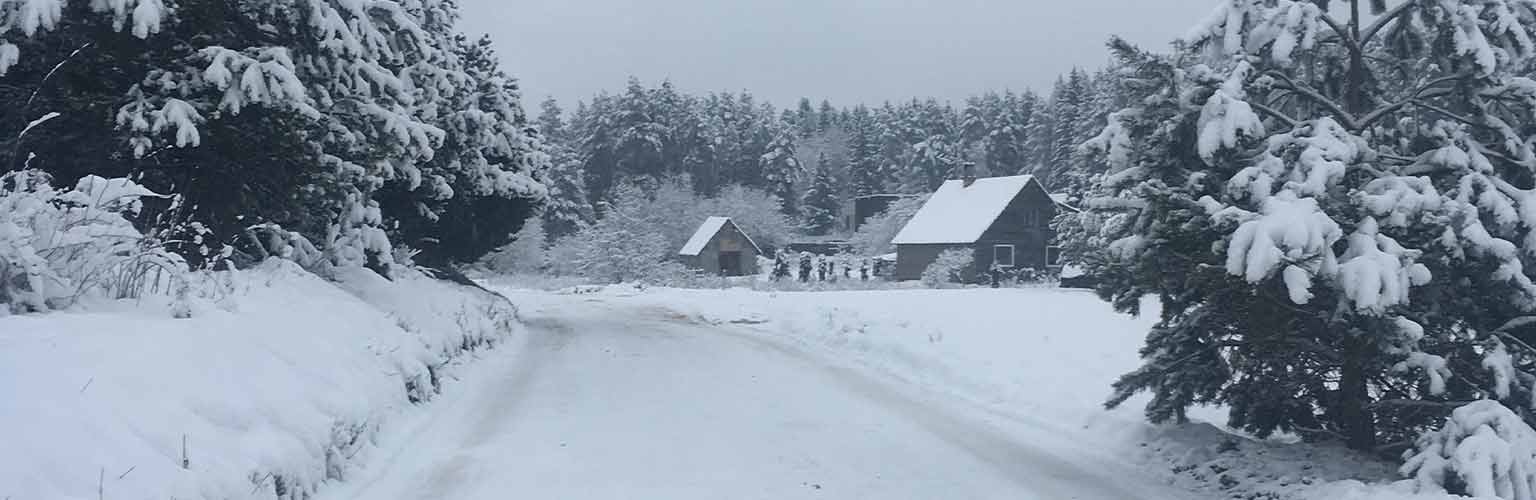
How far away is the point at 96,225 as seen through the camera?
26.5 ft

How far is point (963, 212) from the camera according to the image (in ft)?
180

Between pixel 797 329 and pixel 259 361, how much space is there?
13.8 m

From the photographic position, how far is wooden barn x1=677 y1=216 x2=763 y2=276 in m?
67.6

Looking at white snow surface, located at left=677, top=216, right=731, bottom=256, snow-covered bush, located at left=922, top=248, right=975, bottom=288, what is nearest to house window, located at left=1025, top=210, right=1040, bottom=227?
snow-covered bush, located at left=922, top=248, right=975, bottom=288

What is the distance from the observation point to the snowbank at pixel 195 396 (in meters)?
5.27

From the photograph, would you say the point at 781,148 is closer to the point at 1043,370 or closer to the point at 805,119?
the point at 805,119

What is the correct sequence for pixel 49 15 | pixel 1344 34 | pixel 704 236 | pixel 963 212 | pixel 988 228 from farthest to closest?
1. pixel 704 236
2. pixel 963 212
3. pixel 988 228
4. pixel 49 15
5. pixel 1344 34

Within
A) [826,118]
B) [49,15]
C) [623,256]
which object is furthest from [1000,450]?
[826,118]

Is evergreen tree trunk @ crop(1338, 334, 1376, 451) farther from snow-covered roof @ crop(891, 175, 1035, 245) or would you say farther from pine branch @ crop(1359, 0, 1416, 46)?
snow-covered roof @ crop(891, 175, 1035, 245)

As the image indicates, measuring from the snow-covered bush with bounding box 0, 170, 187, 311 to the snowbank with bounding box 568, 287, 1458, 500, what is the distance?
831cm

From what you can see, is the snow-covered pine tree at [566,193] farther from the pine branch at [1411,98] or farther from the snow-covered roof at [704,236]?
the pine branch at [1411,98]

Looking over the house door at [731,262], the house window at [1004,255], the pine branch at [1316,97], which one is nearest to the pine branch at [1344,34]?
the pine branch at [1316,97]

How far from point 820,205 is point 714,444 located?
87451mm

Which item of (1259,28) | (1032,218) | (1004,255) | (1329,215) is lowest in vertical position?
(1329,215)
